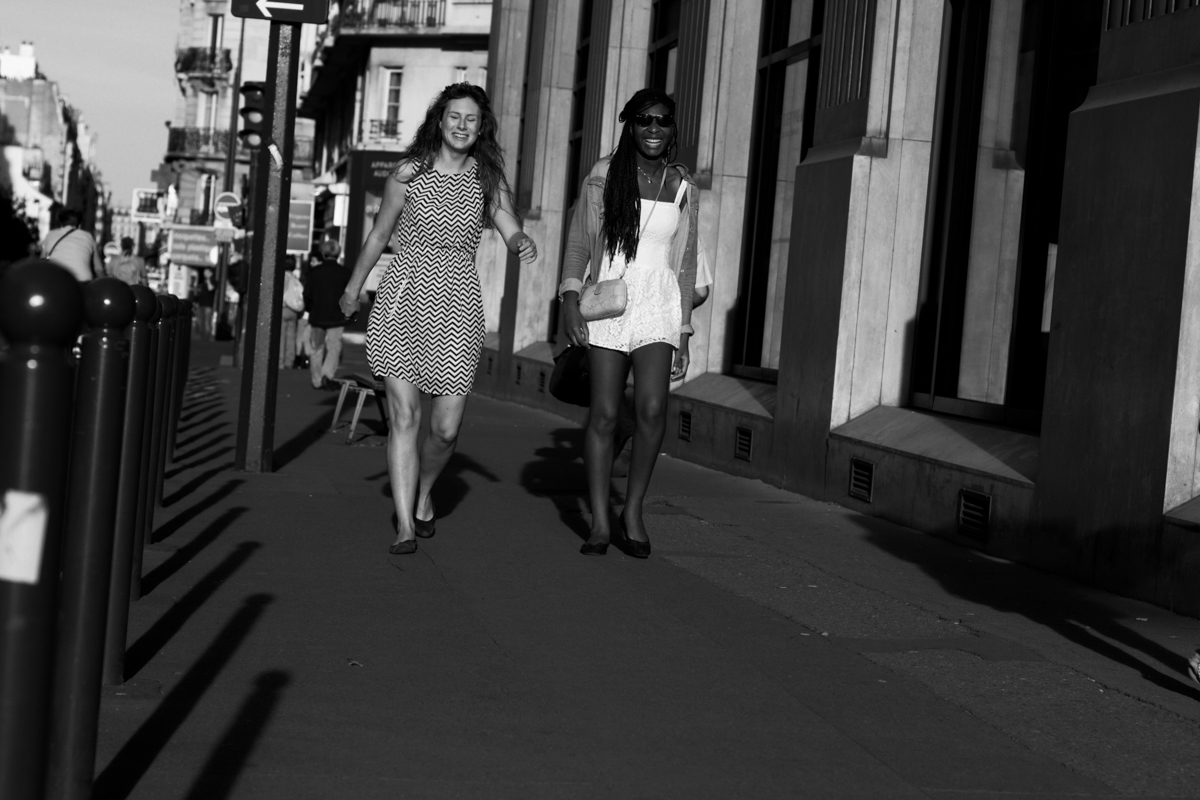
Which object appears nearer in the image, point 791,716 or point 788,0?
point 791,716

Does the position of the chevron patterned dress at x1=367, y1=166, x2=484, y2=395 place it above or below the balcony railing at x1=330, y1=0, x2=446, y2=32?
below

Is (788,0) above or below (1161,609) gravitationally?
above

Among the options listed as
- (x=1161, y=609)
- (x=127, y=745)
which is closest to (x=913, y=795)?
(x=127, y=745)

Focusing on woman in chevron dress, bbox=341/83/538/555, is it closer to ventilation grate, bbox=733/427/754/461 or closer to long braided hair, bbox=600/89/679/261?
long braided hair, bbox=600/89/679/261

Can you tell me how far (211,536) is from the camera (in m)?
7.52

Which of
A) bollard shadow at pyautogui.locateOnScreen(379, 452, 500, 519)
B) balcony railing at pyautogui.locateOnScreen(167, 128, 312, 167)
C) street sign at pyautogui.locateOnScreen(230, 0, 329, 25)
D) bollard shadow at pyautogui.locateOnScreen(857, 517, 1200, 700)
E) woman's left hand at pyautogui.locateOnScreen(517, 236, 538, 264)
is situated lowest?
bollard shadow at pyautogui.locateOnScreen(379, 452, 500, 519)

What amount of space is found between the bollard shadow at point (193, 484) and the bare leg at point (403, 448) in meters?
1.69

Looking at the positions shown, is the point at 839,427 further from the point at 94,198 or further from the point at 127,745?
Answer: the point at 94,198

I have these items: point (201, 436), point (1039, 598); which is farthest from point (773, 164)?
point (1039, 598)

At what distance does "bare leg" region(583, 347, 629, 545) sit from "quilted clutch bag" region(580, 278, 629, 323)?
20 centimetres

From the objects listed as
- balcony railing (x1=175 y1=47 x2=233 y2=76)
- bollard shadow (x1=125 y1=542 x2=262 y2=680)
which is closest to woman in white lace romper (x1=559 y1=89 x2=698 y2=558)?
bollard shadow (x1=125 y1=542 x2=262 y2=680)

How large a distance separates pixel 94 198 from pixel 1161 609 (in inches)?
7333

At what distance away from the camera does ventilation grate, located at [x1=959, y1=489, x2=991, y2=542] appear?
8281 mm

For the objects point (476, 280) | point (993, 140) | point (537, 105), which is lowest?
point (476, 280)
